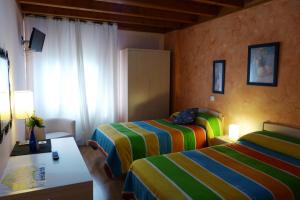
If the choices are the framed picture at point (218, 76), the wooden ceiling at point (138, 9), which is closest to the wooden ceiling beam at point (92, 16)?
the wooden ceiling at point (138, 9)

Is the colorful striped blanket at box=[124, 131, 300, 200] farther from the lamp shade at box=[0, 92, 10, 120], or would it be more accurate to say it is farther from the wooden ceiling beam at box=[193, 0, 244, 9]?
the wooden ceiling beam at box=[193, 0, 244, 9]

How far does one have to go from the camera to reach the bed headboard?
2686 millimetres

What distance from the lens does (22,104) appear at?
233 centimetres

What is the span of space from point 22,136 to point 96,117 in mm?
1769

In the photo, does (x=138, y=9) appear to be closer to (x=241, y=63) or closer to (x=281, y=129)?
(x=241, y=63)

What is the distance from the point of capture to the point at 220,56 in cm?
383

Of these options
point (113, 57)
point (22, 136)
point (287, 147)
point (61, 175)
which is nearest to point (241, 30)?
point (287, 147)

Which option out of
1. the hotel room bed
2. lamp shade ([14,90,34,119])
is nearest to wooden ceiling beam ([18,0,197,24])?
lamp shade ([14,90,34,119])

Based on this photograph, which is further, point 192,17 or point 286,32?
point 192,17

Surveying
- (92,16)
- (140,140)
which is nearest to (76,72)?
(92,16)

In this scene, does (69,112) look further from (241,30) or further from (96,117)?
(241,30)

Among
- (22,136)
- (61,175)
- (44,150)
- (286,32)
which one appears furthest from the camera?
(22,136)

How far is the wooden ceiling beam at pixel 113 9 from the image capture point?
10.9ft

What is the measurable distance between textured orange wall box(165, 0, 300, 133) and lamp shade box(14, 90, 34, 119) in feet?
9.59
